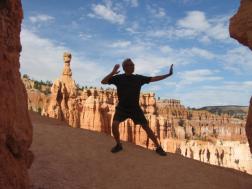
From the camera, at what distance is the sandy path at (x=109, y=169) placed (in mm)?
6031

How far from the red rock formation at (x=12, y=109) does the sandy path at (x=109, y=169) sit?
5.30ft

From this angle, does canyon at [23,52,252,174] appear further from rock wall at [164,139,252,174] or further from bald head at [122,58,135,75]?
bald head at [122,58,135,75]

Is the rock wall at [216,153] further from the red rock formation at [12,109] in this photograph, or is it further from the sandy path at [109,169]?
the red rock formation at [12,109]

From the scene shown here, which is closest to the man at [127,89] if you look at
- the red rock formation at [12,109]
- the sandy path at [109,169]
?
the sandy path at [109,169]

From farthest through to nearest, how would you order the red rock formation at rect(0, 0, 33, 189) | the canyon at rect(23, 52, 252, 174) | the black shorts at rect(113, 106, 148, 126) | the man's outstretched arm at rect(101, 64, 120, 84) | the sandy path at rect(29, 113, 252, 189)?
1. the canyon at rect(23, 52, 252, 174)
2. the black shorts at rect(113, 106, 148, 126)
3. the man's outstretched arm at rect(101, 64, 120, 84)
4. the sandy path at rect(29, 113, 252, 189)
5. the red rock formation at rect(0, 0, 33, 189)

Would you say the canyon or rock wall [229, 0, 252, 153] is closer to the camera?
rock wall [229, 0, 252, 153]

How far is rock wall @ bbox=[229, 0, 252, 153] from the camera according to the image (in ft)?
21.2

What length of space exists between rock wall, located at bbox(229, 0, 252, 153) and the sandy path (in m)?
1.04

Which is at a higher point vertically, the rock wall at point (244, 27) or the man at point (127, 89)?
the rock wall at point (244, 27)

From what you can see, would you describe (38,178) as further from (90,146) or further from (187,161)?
(187,161)

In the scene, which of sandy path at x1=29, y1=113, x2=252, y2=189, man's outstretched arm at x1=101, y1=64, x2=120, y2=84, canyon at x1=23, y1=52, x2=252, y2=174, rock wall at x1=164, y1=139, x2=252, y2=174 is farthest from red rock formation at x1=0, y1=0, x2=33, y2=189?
rock wall at x1=164, y1=139, x2=252, y2=174

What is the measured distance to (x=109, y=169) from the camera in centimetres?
670

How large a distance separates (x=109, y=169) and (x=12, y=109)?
310 cm

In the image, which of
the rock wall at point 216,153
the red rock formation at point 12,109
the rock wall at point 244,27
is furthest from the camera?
the rock wall at point 216,153
